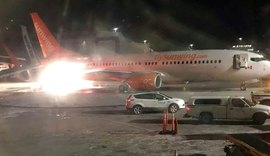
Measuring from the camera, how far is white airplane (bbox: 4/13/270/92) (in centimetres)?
4422

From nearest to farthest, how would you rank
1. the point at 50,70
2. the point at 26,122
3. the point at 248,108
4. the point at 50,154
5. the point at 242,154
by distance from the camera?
the point at 242,154
the point at 50,154
the point at 248,108
the point at 26,122
the point at 50,70

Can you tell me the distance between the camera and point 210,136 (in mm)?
19812

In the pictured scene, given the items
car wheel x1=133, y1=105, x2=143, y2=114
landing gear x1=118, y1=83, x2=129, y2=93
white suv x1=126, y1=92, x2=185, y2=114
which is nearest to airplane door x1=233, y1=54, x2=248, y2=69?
landing gear x1=118, y1=83, x2=129, y2=93

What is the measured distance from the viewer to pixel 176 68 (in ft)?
158

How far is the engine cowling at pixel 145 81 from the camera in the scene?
46.2 metres

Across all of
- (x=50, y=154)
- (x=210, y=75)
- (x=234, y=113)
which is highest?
(x=210, y=75)

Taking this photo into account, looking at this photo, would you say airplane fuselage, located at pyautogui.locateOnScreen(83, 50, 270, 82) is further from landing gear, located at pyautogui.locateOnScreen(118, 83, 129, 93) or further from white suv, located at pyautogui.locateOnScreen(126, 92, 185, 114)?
white suv, located at pyautogui.locateOnScreen(126, 92, 185, 114)

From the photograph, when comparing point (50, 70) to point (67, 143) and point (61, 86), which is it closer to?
point (61, 86)

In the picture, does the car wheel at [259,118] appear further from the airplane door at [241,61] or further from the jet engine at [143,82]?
the jet engine at [143,82]

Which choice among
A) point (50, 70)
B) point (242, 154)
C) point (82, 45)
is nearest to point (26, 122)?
point (242, 154)

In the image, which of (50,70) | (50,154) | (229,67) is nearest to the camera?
(50,154)

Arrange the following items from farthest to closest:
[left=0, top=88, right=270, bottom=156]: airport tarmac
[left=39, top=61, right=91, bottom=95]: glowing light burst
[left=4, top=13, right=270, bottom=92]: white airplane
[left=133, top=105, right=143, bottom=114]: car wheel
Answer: [left=39, top=61, right=91, bottom=95]: glowing light burst, [left=4, top=13, right=270, bottom=92]: white airplane, [left=133, top=105, right=143, bottom=114]: car wheel, [left=0, top=88, right=270, bottom=156]: airport tarmac

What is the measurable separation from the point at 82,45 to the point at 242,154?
9304cm

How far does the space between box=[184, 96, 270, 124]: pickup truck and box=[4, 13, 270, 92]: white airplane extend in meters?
20.8
